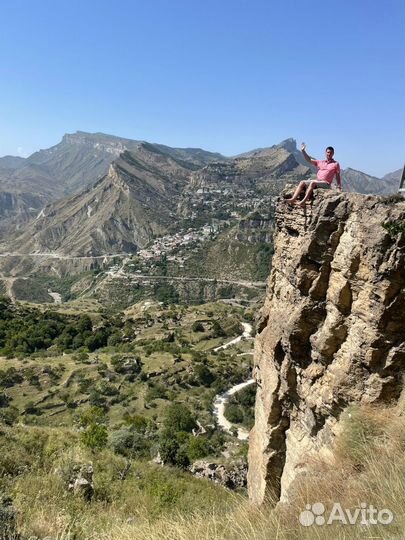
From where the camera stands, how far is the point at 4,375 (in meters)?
57.9

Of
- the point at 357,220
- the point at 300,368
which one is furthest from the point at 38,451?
the point at 357,220

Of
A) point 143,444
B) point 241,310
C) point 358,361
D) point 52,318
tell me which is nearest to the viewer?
point 358,361

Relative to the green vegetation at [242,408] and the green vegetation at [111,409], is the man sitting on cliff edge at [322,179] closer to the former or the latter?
the green vegetation at [111,409]

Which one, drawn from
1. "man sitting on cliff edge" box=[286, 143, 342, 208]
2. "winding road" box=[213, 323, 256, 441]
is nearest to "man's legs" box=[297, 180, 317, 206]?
"man sitting on cliff edge" box=[286, 143, 342, 208]

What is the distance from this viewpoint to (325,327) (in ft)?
36.9

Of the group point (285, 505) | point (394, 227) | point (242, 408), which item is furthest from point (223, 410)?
point (285, 505)

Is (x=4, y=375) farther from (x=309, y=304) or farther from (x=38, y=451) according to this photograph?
(x=309, y=304)

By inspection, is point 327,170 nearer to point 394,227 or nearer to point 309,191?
point 309,191

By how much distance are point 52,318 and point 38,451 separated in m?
83.9

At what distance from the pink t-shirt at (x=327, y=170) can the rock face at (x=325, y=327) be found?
1.05 meters
